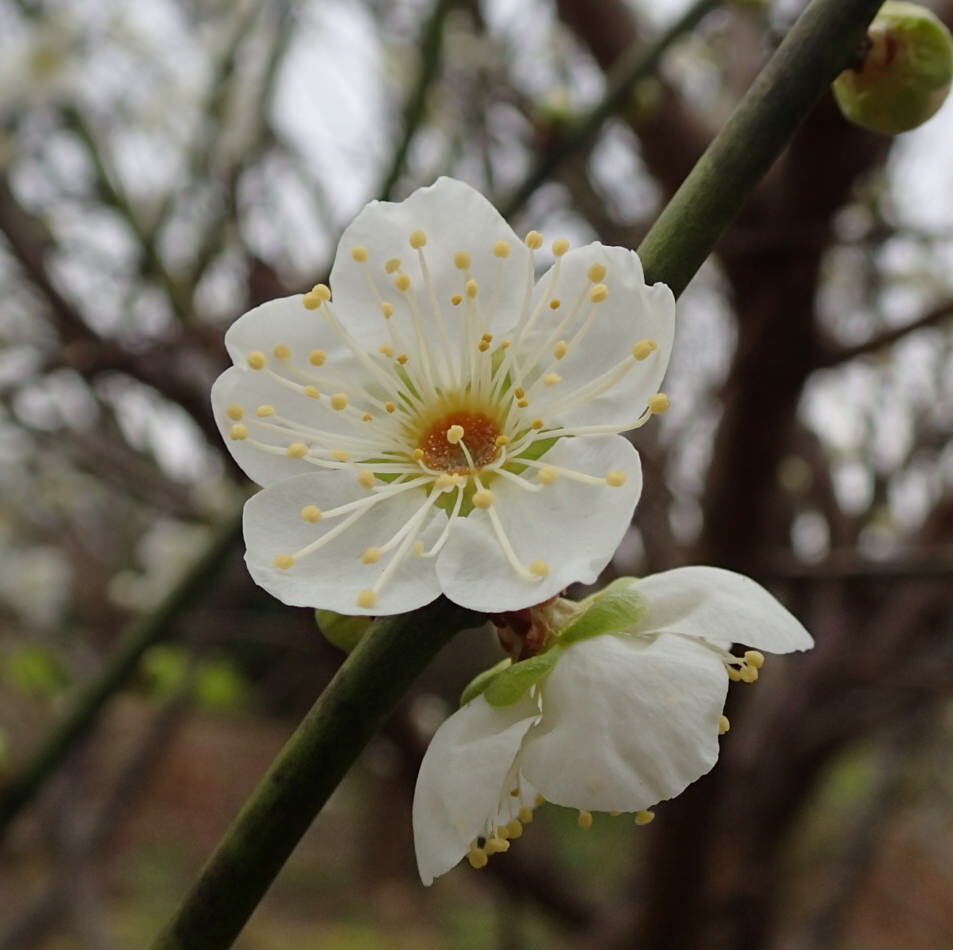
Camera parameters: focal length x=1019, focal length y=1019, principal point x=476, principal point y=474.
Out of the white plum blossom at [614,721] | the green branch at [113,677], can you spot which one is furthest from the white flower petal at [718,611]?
the green branch at [113,677]

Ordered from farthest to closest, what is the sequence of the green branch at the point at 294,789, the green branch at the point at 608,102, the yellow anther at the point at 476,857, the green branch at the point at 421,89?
1. the green branch at the point at 421,89
2. the green branch at the point at 608,102
3. the yellow anther at the point at 476,857
4. the green branch at the point at 294,789

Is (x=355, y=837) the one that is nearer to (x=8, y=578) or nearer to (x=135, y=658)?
(x=8, y=578)

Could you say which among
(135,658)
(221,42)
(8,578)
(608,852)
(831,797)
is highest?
(221,42)

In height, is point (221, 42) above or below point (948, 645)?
above

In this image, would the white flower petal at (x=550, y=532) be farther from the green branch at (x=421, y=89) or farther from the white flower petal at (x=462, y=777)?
the green branch at (x=421, y=89)

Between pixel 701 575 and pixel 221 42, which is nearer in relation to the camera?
pixel 701 575

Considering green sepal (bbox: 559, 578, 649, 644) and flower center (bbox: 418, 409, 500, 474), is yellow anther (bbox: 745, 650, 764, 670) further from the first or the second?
flower center (bbox: 418, 409, 500, 474)

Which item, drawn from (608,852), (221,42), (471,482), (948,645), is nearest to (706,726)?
(471,482)
